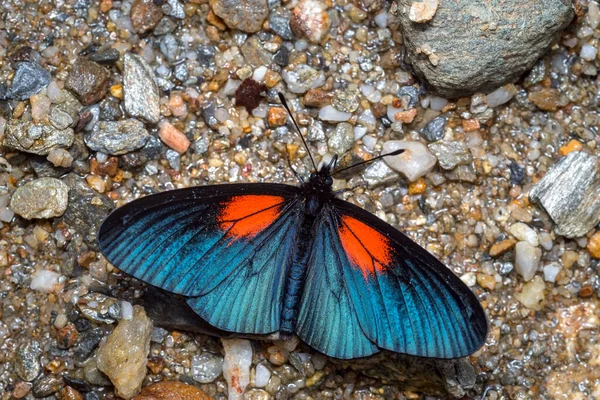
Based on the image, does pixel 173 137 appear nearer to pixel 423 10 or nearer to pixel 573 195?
pixel 423 10

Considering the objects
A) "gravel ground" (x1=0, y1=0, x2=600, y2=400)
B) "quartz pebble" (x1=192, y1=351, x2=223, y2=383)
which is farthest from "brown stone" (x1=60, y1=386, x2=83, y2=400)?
"quartz pebble" (x1=192, y1=351, x2=223, y2=383)

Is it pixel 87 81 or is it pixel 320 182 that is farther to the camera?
pixel 87 81

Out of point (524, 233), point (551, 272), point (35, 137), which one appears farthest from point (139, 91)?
point (551, 272)

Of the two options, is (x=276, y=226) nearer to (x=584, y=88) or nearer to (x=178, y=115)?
(x=178, y=115)

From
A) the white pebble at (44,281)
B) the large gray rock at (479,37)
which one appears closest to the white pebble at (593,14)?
the large gray rock at (479,37)

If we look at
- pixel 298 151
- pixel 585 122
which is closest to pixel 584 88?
pixel 585 122

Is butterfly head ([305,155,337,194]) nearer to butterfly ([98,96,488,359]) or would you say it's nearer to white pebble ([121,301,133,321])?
butterfly ([98,96,488,359])
